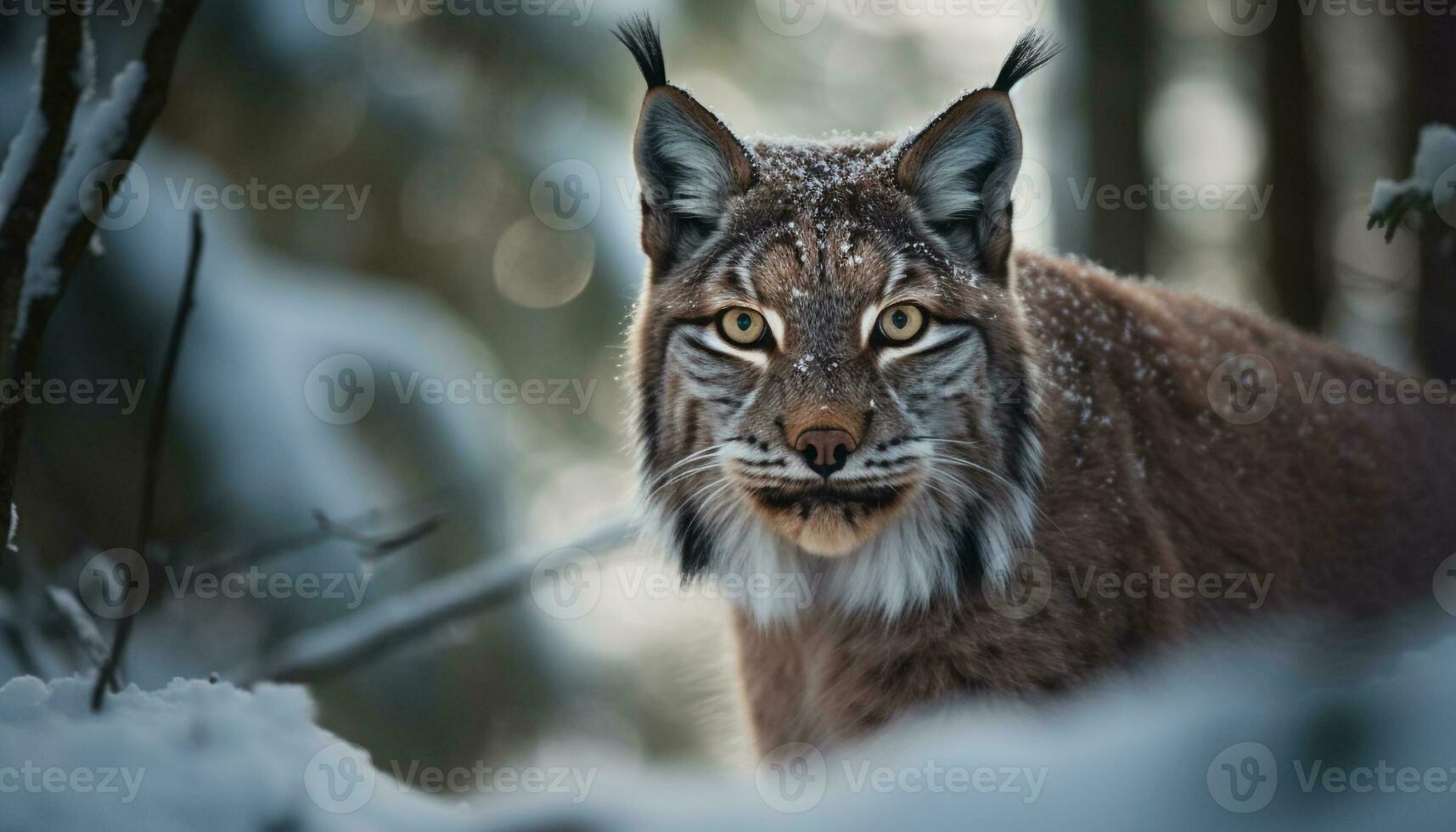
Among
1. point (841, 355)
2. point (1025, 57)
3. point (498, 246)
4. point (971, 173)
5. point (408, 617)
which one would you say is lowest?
point (408, 617)

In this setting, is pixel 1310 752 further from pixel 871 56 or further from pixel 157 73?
pixel 871 56

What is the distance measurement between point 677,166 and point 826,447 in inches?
45.7

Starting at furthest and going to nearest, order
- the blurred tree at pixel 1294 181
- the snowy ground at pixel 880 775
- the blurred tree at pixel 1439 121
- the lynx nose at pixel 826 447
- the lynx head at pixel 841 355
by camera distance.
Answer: the blurred tree at pixel 1294 181, the blurred tree at pixel 1439 121, the lynx head at pixel 841 355, the lynx nose at pixel 826 447, the snowy ground at pixel 880 775

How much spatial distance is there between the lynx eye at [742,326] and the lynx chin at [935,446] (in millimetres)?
11

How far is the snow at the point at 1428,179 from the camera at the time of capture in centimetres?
262

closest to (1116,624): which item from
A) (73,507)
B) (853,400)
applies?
(853,400)

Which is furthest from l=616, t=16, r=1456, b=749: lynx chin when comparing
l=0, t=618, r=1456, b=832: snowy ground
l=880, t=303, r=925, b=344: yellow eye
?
l=0, t=618, r=1456, b=832: snowy ground

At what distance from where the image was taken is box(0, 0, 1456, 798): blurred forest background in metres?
6.36

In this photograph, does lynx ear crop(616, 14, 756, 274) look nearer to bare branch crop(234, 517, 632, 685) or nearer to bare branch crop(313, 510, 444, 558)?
bare branch crop(234, 517, 632, 685)

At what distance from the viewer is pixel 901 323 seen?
11.2 feet

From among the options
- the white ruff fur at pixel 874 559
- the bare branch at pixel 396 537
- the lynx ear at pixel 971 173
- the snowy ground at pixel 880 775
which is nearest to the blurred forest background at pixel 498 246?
the white ruff fur at pixel 874 559

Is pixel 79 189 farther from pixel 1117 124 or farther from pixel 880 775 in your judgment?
pixel 1117 124

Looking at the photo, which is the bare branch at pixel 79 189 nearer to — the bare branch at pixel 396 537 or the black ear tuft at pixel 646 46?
the bare branch at pixel 396 537


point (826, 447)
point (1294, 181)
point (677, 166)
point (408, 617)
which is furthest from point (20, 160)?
point (1294, 181)
